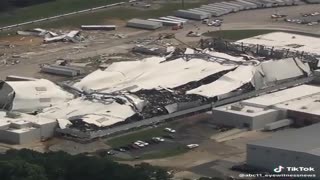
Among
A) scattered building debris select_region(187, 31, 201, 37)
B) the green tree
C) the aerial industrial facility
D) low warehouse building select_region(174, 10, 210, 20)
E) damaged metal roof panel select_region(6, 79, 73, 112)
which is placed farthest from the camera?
low warehouse building select_region(174, 10, 210, 20)

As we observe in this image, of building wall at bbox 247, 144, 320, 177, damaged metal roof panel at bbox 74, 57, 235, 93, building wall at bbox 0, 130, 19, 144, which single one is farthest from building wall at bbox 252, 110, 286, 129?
building wall at bbox 0, 130, 19, 144

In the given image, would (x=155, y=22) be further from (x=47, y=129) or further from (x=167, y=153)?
(x=167, y=153)

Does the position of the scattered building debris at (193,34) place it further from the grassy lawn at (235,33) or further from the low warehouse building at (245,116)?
the low warehouse building at (245,116)

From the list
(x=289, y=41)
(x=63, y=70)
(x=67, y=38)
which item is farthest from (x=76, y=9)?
(x=63, y=70)

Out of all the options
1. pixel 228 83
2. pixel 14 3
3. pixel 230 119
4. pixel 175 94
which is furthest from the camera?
pixel 14 3

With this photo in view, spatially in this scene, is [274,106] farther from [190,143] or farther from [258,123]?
[190,143]

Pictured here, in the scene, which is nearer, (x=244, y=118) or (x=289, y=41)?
(x=244, y=118)

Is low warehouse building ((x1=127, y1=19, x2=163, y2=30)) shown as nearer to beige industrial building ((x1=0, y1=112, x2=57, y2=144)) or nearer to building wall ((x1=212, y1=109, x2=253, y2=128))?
building wall ((x1=212, y1=109, x2=253, y2=128))
